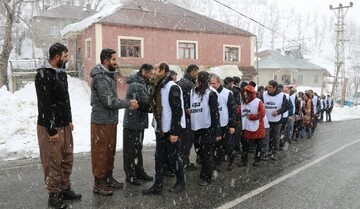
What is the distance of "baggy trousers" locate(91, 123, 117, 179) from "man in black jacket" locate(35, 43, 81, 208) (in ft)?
1.49

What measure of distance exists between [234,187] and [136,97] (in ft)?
7.24

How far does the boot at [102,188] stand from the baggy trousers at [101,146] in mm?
80

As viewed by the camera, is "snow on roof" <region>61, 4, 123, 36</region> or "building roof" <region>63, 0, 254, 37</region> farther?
"building roof" <region>63, 0, 254, 37</region>

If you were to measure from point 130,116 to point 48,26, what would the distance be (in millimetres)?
58322

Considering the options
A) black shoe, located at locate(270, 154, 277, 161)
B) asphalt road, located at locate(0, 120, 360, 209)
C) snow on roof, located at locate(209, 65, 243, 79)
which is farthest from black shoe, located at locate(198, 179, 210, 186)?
snow on roof, located at locate(209, 65, 243, 79)

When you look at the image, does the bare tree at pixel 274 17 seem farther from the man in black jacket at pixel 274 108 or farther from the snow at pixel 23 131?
the man in black jacket at pixel 274 108

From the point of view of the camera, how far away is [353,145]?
11047mm

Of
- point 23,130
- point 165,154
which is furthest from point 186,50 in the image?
point 165,154

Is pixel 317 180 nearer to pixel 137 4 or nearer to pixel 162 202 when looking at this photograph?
pixel 162 202

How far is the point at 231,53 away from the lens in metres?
31.3

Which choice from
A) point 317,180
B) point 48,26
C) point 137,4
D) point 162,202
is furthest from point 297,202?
point 48,26

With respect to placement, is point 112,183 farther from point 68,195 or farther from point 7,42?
point 7,42

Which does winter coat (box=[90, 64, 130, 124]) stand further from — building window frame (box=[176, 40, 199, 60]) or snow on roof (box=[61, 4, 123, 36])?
building window frame (box=[176, 40, 199, 60])

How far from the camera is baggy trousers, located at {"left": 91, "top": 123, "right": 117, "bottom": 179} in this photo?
17.6ft
